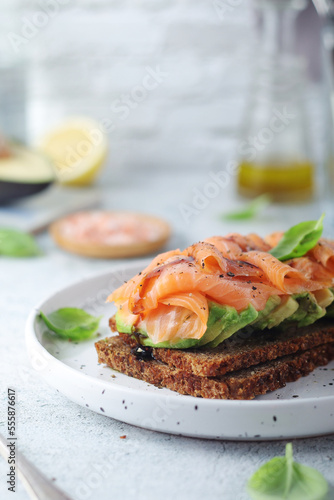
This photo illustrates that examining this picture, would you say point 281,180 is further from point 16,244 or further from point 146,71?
point 16,244

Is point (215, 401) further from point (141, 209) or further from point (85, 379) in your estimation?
point (141, 209)

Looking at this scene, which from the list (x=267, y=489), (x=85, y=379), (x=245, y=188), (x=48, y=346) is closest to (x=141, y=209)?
(x=245, y=188)

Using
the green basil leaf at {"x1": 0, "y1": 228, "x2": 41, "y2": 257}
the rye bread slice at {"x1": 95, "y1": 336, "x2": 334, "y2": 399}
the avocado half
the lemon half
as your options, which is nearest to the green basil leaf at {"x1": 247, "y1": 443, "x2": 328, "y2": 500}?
the rye bread slice at {"x1": 95, "y1": 336, "x2": 334, "y2": 399}

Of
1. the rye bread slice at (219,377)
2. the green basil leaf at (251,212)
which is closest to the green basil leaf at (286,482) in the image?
the rye bread slice at (219,377)

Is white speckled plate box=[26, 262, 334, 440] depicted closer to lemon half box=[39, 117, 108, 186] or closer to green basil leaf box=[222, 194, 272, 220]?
green basil leaf box=[222, 194, 272, 220]

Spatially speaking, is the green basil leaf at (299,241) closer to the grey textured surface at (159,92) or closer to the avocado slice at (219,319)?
the avocado slice at (219,319)

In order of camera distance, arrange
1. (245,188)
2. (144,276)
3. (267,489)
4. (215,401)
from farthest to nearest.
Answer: (245,188), (144,276), (215,401), (267,489)
